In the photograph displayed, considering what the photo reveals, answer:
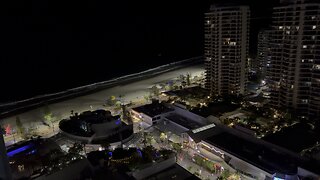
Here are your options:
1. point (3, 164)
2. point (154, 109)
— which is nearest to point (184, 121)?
point (154, 109)

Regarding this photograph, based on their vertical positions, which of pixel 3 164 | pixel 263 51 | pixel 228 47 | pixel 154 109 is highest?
pixel 3 164

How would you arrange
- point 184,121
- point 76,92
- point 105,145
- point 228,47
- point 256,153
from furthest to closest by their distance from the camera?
point 76,92 → point 228,47 → point 184,121 → point 105,145 → point 256,153

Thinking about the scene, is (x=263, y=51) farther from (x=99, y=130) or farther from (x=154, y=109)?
(x=99, y=130)

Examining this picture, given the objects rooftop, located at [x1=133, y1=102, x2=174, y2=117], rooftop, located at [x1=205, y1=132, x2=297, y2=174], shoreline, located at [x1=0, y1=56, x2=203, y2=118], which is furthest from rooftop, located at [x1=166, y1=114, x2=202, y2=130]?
shoreline, located at [x1=0, y1=56, x2=203, y2=118]

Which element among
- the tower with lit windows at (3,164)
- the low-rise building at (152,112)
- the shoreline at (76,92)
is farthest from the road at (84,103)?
the tower with lit windows at (3,164)

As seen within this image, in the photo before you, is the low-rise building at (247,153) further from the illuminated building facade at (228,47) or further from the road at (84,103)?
the road at (84,103)

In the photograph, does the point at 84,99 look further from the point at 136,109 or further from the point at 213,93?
the point at 213,93

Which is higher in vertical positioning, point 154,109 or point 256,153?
point 154,109

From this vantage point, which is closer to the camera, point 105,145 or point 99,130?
point 105,145
